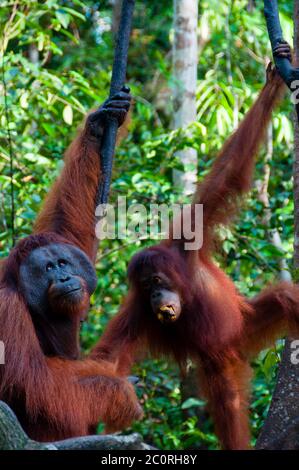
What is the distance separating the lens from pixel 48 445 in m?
2.64

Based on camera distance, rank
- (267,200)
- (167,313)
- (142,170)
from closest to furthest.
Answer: (167,313) < (142,170) < (267,200)

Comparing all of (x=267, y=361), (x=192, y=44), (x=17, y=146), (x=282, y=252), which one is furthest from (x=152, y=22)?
(x=267, y=361)

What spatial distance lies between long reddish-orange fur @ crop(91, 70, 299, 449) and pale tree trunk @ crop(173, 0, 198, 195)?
161cm

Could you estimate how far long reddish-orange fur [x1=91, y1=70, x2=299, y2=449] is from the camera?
14.1 ft

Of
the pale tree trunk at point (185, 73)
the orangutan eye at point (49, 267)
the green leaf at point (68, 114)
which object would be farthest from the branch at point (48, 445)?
the pale tree trunk at point (185, 73)

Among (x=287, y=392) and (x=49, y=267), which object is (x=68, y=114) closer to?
(x=49, y=267)

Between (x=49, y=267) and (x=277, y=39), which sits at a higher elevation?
(x=277, y=39)

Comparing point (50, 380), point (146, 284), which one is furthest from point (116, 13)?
point (50, 380)

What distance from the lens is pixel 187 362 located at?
4.70 m

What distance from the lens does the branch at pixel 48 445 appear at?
2584 millimetres

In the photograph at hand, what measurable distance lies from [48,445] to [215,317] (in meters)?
1.94
